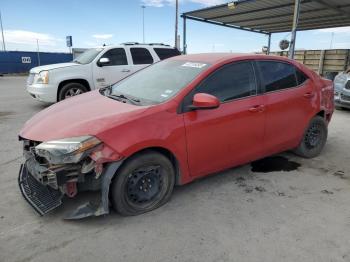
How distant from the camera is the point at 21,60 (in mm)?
26609

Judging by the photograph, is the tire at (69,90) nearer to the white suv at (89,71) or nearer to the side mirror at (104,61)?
the white suv at (89,71)

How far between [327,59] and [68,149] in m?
21.8

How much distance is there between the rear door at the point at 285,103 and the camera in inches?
159

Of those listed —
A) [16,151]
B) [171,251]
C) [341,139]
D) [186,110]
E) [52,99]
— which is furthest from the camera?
[52,99]

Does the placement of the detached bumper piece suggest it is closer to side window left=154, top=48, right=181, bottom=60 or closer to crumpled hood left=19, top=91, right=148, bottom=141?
crumpled hood left=19, top=91, right=148, bottom=141

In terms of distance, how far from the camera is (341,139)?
611 centimetres

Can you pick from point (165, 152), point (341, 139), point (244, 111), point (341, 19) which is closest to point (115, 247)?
point (165, 152)

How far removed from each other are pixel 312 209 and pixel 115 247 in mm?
2143

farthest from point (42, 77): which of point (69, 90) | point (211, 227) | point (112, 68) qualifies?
point (211, 227)

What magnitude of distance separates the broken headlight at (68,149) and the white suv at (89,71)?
19.0 ft

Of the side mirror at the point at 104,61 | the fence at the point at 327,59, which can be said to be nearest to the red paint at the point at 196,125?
the side mirror at the point at 104,61

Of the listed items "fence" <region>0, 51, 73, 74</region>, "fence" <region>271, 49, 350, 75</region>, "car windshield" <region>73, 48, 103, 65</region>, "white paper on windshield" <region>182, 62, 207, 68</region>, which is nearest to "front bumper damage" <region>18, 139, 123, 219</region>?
"white paper on windshield" <region>182, 62, 207, 68</region>

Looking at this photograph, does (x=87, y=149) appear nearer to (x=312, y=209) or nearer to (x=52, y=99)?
(x=312, y=209)

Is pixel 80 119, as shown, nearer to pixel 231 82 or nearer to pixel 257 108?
pixel 231 82
